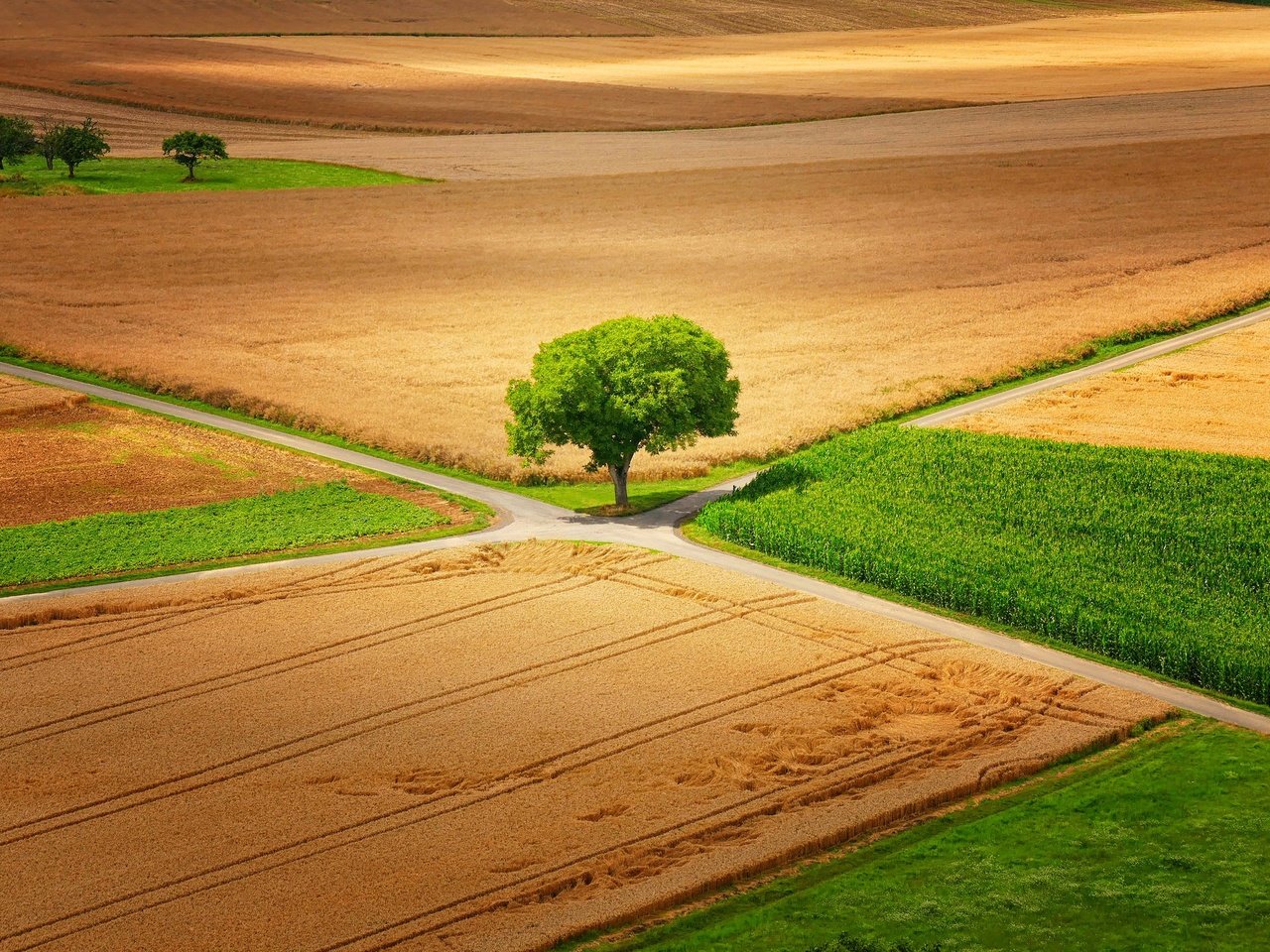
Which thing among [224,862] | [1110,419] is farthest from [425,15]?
[224,862]

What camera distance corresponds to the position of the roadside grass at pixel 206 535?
39688 mm

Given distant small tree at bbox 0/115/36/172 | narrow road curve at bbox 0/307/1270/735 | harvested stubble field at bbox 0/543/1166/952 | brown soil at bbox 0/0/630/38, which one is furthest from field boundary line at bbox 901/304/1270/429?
brown soil at bbox 0/0/630/38

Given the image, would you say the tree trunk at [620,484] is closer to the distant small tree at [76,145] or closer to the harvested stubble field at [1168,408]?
the harvested stubble field at [1168,408]

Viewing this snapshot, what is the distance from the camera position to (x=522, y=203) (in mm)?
93500

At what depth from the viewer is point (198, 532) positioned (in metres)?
42.6

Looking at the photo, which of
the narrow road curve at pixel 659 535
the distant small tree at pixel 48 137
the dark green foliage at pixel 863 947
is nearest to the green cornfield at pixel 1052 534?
the narrow road curve at pixel 659 535

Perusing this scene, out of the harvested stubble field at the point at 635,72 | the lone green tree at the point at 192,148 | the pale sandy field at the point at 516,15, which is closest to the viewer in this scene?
the lone green tree at the point at 192,148

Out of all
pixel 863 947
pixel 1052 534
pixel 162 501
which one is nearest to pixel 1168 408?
pixel 1052 534

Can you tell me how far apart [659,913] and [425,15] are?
137157 millimetres

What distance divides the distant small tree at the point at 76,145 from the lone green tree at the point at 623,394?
61931 mm

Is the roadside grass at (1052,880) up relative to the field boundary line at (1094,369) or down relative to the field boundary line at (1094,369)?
down

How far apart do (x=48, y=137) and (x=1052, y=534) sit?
78047 millimetres

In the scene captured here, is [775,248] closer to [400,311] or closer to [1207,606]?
[400,311]

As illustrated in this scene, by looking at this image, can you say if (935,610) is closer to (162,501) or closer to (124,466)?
(162,501)
